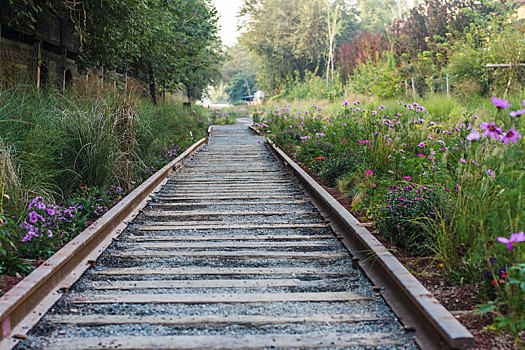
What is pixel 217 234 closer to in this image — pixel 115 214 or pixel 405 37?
pixel 115 214

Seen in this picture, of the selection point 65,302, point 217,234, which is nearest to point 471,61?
point 217,234

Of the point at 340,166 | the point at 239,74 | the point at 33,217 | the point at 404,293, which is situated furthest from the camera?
the point at 239,74

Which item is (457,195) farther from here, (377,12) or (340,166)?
(377,12)

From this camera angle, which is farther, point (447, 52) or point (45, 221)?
point (447, 52)

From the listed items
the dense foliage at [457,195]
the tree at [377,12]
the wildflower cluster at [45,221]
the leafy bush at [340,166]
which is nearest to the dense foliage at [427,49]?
the dense foliage at [457,195]

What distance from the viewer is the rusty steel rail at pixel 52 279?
2369mm

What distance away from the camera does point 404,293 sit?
2.69 meters

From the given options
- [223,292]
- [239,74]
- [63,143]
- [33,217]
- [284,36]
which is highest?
[239,74]

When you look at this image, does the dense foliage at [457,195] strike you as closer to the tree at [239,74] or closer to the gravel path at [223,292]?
the gravel path at [223,292]

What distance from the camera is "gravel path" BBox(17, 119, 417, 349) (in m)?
2.38

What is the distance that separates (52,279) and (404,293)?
7.05ft

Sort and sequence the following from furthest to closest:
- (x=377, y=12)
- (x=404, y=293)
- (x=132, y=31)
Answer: (x=377, y=12), (x=132, y=31), (x=404, y=293)

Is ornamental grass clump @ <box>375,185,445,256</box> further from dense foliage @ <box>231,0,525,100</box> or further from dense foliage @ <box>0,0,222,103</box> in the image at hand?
dense foliage @ <box>231,0,525,100</box>

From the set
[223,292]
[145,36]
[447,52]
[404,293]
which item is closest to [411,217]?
[404,293]
